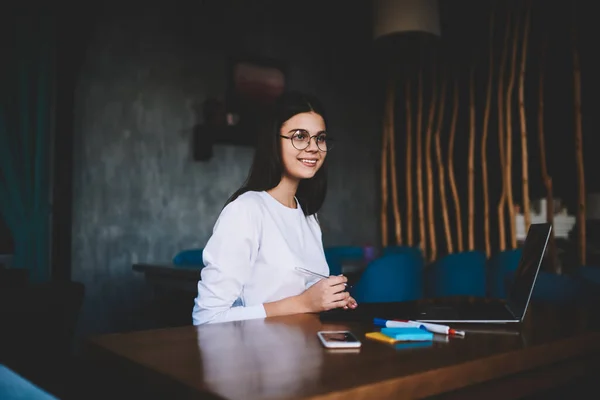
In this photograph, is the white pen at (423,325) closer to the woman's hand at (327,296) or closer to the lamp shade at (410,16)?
the woman's hand at (327,296)

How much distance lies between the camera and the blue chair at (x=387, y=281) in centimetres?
218

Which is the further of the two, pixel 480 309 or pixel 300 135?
pixel 300 135

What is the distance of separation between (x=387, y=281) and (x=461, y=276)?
27.9 inches

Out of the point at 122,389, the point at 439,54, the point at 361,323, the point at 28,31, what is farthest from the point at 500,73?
the point at 122,389

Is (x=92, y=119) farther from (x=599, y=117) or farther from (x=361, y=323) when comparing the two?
(x=599, y=117)

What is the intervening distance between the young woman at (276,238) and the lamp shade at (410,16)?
6.77ft

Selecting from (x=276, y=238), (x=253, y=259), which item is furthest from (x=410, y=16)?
(x=253, y=259)

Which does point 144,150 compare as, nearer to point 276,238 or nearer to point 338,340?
point 276,238

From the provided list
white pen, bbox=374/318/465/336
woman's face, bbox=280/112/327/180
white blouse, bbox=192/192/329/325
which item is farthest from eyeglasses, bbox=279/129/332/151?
white pen, bbox=374/318/465/336

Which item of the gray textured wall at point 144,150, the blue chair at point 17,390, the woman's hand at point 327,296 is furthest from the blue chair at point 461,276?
the blue chair at point 17,390

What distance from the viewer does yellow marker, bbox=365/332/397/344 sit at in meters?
1.09

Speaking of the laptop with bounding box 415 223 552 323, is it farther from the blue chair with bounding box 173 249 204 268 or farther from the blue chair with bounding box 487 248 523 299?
the blue chair with bounding box 173 249 204 268

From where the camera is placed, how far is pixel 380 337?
1.11 m

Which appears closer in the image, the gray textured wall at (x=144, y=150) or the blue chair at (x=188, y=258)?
the blue chair at (x=188, y=258)
